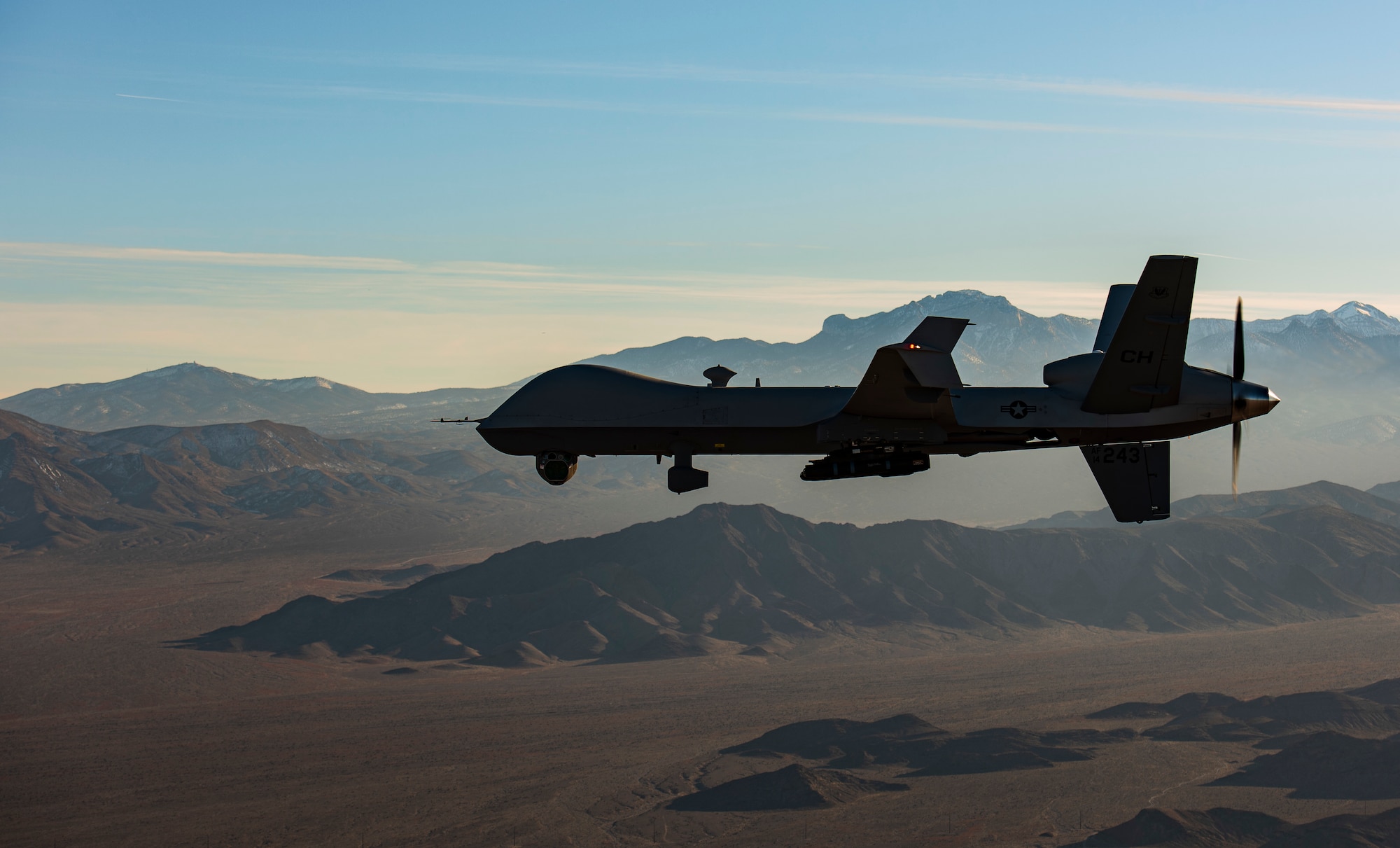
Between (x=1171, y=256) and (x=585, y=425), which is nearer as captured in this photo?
(x=1171, y=256)

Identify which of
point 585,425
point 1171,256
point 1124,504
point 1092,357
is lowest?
point 1124,504

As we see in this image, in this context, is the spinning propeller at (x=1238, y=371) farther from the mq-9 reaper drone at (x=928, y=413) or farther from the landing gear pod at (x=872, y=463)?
the landing gear pod at (x=872, y=463)

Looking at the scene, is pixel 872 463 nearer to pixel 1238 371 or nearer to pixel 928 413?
pixel 928 413

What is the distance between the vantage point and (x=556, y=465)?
4816 centimetres

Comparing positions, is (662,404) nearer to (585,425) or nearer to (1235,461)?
(585,425)

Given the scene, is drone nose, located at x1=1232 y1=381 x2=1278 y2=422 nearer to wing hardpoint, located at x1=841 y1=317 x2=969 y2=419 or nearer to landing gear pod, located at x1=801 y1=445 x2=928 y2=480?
wing hardpoint, located at x1=841 y1=317 x2=969 y2=419

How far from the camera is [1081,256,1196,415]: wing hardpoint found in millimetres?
41750

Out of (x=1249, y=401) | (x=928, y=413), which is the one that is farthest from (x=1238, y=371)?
(x=928, y=413)

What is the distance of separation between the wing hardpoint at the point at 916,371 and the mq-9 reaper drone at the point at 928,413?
0.07 m

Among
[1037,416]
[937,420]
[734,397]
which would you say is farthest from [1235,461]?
[734,397]

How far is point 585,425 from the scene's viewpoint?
48.2 meters

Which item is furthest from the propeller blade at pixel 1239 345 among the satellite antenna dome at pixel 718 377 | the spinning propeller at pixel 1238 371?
the satellite antenna dome at pixel 718 377

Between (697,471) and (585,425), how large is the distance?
540 cm

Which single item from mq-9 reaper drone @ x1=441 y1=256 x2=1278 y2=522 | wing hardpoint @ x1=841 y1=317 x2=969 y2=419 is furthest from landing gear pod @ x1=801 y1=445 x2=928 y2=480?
wing hardpoint @ x1=841 y1=317 x2=969 y2=419
